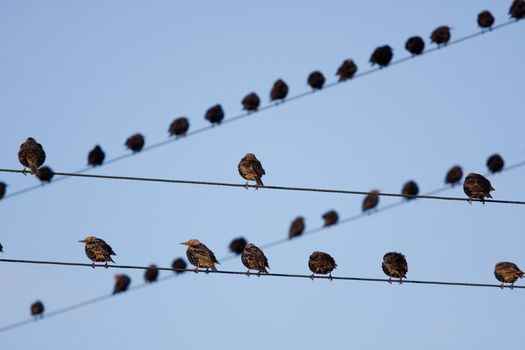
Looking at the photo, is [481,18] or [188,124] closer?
[481,18]

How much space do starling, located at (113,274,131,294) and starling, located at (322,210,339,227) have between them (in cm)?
758

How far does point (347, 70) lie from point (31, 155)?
1571 centimetres

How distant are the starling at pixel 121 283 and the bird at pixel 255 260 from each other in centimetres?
2017

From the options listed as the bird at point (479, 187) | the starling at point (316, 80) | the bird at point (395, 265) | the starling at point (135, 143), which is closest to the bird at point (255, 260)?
the bird at point (395, 265)

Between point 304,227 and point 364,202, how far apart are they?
7.87ft

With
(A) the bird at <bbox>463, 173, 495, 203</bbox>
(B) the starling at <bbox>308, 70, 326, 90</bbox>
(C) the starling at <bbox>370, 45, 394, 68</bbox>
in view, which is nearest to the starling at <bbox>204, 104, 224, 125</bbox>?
(B) the starling at <bbox>308, 70, 326, 90</bbox>

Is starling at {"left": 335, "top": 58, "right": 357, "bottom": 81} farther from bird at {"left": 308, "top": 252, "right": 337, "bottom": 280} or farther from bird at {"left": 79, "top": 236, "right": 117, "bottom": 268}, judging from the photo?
bird at {"left": 79, "top": 236, "right": 117, "bottom": 268}

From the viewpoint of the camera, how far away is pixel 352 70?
31453 millimetres

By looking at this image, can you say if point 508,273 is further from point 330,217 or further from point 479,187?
point 330,217

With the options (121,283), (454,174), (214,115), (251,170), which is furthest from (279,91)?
(251,170)

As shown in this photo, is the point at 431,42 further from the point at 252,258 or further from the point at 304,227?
the point at 252,258

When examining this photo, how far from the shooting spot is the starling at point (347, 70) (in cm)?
3108

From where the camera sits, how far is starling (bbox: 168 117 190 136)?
32625mm

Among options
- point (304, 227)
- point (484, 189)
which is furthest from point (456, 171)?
point (484, 189)
